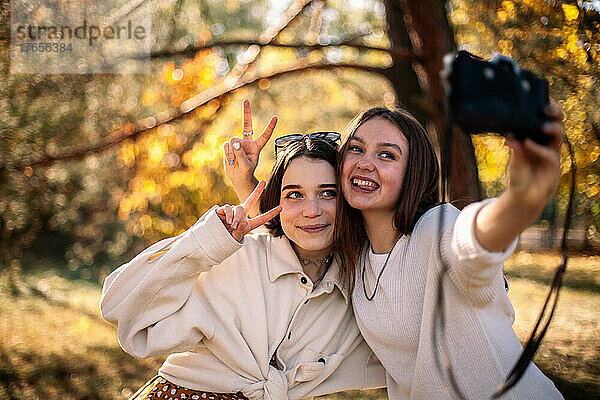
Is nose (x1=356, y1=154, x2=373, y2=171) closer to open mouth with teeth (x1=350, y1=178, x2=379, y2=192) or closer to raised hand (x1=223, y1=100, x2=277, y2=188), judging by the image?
open mouth with teeth (x1=350, y1=178, x2=379, y2=192)

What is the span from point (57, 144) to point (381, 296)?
16.0 feet

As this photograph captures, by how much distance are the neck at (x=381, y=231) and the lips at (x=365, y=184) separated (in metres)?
0.11

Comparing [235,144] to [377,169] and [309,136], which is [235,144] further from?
[377,169]

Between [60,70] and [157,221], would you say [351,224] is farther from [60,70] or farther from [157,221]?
[157,221]

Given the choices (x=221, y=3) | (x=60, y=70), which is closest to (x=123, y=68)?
(x=60, y=70)

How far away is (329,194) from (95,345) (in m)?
4.78

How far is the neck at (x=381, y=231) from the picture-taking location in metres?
2.19

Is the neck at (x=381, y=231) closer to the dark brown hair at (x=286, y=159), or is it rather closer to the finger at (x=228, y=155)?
the dark brown hair at (x=286, y=159)

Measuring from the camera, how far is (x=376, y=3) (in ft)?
24.1

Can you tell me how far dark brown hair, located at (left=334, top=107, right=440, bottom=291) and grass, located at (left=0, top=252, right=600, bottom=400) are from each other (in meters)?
2.46

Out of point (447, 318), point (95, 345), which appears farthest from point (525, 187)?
point (95, 345)

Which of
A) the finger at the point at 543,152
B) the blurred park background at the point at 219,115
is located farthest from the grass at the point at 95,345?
the finger at the point at 543,152

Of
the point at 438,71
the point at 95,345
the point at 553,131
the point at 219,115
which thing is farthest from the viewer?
the point at 95,345

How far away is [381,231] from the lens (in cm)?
222
